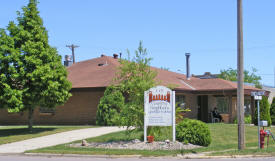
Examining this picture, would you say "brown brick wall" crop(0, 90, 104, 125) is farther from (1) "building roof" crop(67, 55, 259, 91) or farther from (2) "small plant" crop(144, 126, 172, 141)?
(2) "small plant" crop(144, 126, 172, 141)

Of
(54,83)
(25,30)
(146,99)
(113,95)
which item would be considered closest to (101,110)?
(113,95)

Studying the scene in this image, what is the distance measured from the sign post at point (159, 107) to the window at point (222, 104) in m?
14.9

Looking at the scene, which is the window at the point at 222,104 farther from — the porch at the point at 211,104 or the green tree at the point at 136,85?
the green tree at the point at 136,85

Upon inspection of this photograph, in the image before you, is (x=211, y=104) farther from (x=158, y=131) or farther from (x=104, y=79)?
(x=158, y=131)

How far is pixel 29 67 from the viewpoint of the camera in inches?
781

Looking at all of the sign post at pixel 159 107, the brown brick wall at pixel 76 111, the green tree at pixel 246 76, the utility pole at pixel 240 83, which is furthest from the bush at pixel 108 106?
the green tree at pixel 246 76

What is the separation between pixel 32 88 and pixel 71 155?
315 inches

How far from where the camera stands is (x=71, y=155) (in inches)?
519

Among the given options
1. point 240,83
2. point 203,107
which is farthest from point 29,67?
point 203,107

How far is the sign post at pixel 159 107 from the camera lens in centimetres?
1518

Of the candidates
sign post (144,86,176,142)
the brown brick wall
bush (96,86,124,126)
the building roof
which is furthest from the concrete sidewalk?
the building roof

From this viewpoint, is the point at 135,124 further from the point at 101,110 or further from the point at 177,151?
the point at 101,110

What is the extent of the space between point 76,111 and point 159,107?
12423 mm

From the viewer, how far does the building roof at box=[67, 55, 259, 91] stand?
2630 cm
